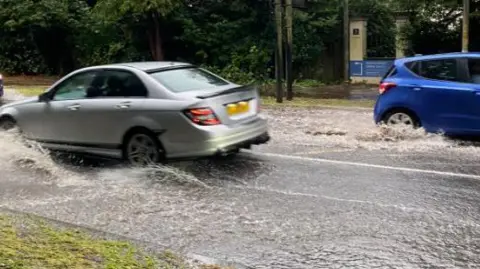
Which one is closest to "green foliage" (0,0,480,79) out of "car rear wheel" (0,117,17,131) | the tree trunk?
the tree trunk

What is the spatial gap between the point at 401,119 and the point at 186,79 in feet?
13.6

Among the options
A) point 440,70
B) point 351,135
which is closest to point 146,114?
point 351,135

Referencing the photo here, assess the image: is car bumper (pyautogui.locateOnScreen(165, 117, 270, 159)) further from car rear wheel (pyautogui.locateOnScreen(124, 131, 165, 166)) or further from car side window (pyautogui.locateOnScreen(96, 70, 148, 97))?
car side window (pyautogui.locateOnScreen(96, 70, 148, 97))

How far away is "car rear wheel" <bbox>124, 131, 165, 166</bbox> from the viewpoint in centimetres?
827

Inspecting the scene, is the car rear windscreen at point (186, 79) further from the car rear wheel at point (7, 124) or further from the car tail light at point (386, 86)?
the car tail light at point (386, 86)

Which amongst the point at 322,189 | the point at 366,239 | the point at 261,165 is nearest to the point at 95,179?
the point at 261,165

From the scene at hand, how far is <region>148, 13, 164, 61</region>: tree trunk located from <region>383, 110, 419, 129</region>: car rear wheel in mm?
16372

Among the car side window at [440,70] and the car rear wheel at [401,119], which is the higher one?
the car side window at [440,70]

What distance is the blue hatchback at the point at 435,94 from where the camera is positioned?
10.0 meters

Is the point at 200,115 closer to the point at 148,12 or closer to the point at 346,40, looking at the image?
the point at 148,12

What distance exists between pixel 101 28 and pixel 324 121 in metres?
17.9

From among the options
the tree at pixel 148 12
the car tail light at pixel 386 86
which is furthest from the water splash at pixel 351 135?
the tree at pixel 148 12

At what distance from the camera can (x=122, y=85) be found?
8.62 m

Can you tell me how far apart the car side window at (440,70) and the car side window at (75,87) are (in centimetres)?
550
